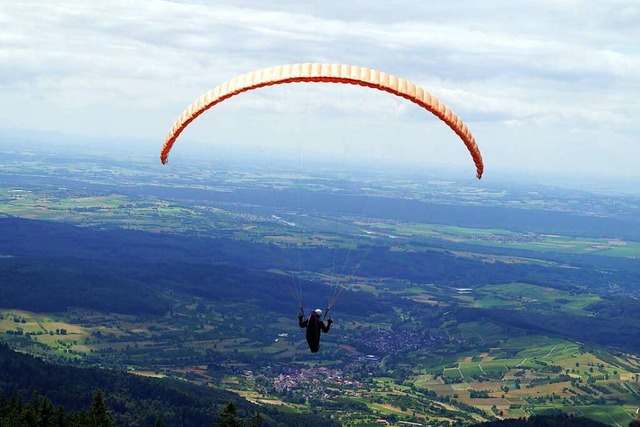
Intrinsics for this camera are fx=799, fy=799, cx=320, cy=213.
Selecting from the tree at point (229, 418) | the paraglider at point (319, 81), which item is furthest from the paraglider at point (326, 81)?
the tree at point (229, 418)

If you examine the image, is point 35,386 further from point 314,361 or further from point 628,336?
point 628,336

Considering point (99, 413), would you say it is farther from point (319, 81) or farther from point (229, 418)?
point (319, 81)

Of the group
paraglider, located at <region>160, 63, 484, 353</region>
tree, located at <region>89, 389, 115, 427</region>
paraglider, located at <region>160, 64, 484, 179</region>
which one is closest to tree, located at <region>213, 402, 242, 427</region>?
tree, located at <region>89, 389, 115, 427</region>

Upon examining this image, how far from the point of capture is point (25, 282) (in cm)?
18450

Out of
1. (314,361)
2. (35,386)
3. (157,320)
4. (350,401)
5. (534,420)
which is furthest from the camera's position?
(157,320)

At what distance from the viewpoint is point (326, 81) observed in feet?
84.2

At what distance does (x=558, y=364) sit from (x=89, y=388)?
98.5 metres

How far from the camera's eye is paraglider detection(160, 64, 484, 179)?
25578 mm

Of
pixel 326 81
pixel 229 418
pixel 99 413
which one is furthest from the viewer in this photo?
pixel 99 413

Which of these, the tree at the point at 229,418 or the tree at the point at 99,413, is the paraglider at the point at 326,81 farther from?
the tree at the point at 99,413

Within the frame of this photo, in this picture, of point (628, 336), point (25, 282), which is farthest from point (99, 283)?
point (628, 336)

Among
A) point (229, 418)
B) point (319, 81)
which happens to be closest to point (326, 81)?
point (319, 81)

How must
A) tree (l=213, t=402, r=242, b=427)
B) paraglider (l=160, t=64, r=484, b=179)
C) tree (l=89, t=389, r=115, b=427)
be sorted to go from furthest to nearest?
tree (l=89, t=389, r=115, b=427) < tree (l=213, t=402, r=242, b=427) < paraglider (l=160, t=64, r=484, b=179)

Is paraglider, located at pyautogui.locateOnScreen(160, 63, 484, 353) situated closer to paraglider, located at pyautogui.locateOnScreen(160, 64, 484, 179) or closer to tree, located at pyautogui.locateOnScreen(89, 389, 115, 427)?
paraglider, located at pyautogui.locateOnScreen(160, 64, 484, 179)
